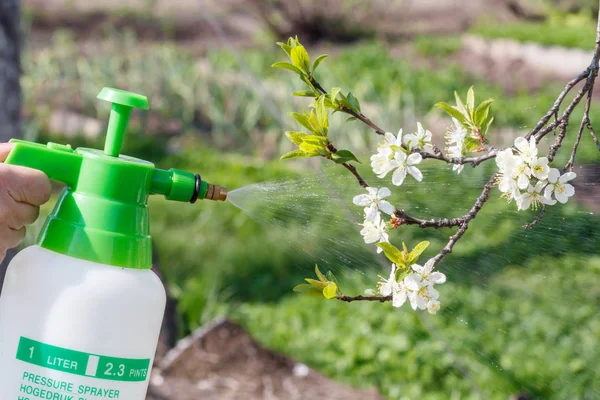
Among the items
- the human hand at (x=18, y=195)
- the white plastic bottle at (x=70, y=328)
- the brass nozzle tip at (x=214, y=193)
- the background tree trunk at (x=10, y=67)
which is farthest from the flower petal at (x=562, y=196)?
the background tree trunk at (x=10, y=67)

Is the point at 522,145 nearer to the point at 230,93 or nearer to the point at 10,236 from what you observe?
the point at 10,236

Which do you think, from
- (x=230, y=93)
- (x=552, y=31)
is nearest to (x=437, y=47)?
(x=552, y=31)

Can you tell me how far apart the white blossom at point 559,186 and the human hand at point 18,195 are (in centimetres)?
69

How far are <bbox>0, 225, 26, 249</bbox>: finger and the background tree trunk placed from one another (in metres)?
1.99

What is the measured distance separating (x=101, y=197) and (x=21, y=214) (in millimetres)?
124

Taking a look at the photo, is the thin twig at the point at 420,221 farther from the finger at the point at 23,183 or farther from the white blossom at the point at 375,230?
the finger at the point at 23,183

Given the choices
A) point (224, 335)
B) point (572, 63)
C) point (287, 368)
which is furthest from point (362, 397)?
point (572, 63)

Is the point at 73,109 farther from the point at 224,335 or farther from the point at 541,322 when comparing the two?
the point at 541,322

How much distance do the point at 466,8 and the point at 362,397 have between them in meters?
8.37

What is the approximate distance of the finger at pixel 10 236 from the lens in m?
1.18

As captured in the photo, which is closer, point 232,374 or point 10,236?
point 10,236

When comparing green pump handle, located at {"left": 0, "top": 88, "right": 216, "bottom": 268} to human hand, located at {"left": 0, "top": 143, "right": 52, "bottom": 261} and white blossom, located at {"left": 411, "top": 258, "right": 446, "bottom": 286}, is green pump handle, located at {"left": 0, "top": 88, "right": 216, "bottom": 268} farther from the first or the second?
white blossom, located at {"left": 411, "top": 258, "right": 446, "bottom": 286}

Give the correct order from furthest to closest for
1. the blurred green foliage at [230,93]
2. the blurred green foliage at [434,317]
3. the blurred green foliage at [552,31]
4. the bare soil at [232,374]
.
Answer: the blurred green foliage at [552,31] < the blurred green foliage at [230,93] < the bare soil at [232,374] < the blurred green foliage at [434,317]

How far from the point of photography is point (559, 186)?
1.14 meters
